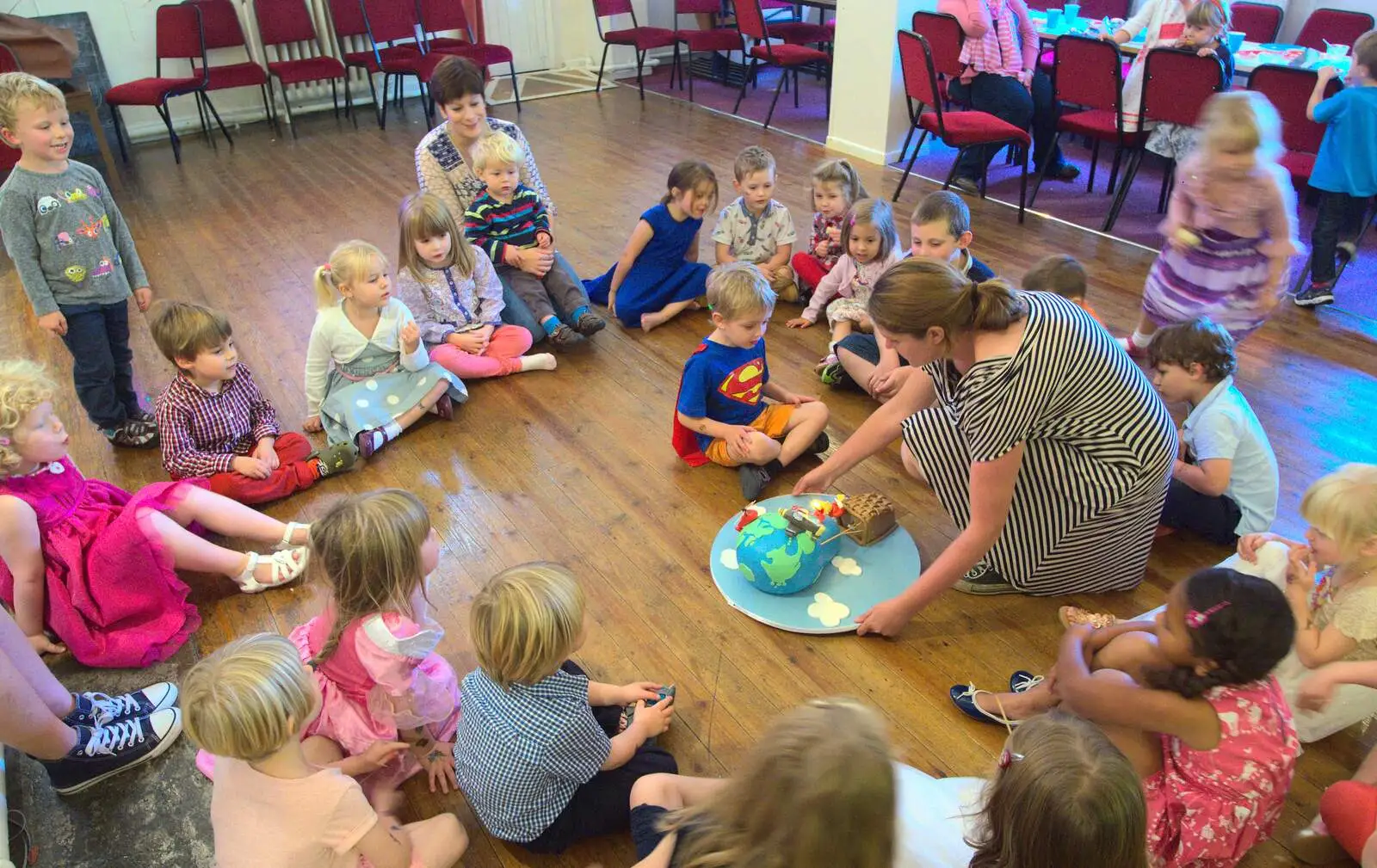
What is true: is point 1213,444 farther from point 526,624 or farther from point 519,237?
point 519,237

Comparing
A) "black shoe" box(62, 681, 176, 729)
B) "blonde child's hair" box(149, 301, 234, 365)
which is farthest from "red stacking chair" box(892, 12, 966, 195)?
"black shoe" box(62, 681, 176, 729)

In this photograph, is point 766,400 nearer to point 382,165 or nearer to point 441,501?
point 441,501

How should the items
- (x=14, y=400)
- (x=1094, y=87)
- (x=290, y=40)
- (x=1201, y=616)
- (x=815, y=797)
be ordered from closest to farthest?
(x=815, y=797) → (x=1201, y=616) → (x=14, y=400) → (x=1094, y=87) → (x=290, y=40)

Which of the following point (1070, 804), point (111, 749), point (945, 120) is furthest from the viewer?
point (945, 120)

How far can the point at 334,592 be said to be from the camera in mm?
1836

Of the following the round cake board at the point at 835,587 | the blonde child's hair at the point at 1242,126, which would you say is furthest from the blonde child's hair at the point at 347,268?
the blonde child's hair at the point at 1242,126

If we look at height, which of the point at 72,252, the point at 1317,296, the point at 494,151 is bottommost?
the point at 1317,296

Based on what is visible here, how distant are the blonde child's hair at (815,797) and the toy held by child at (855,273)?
2.34 meters

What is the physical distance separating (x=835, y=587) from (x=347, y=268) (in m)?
1.86

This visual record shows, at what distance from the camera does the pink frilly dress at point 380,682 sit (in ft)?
5.99

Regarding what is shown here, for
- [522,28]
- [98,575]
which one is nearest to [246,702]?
[98,575]

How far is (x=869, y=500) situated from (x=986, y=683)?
22.9 inches

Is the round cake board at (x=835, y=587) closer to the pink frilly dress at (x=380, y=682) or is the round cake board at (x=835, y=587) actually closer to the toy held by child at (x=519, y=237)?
the pink frilly dress at (x=380, y=682)

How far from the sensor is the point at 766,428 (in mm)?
2881
